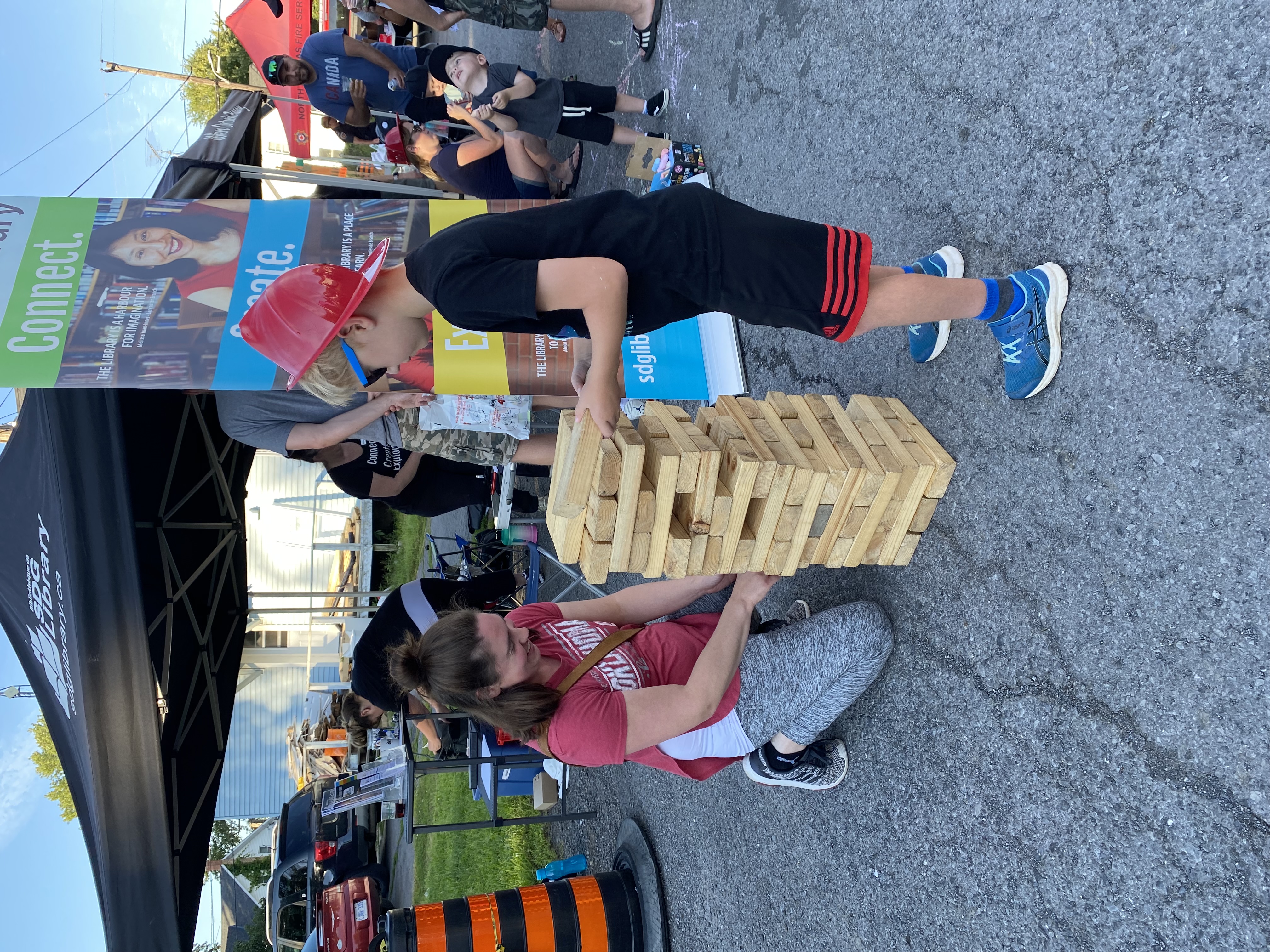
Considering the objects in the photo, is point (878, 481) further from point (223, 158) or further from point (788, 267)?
point (223, 158)

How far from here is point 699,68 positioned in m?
4.82

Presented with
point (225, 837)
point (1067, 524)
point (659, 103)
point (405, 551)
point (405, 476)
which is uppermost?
point (659, 103)

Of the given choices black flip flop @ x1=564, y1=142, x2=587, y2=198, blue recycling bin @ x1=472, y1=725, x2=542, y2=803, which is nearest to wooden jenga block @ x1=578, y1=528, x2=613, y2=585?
blue recycling bin @ x1=472, y1=725, x2=542, y2=803

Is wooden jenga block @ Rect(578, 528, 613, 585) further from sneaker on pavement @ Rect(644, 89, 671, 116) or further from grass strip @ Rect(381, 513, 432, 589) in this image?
grass strip @ Rect(381, 513, 432, 589)

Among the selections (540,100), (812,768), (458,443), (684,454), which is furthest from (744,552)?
(540,100)

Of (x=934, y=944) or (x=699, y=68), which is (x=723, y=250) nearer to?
(x=934, y=944)

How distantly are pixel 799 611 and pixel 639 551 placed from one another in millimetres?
1160

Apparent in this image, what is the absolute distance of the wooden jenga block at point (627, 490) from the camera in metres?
2.15

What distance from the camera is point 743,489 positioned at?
2.32 m

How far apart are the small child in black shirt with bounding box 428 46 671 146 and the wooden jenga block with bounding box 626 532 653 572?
3.56 m

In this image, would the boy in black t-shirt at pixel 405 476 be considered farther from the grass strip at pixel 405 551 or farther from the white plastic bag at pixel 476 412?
the grass strip at pixel 405 551

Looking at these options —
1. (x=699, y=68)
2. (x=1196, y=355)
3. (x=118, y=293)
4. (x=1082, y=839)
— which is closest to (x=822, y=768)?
(x=1082, y=839)

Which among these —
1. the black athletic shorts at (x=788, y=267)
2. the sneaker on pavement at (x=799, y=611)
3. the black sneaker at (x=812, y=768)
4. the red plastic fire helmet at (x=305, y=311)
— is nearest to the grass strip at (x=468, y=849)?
the black sneaker at (x=812, y=768)

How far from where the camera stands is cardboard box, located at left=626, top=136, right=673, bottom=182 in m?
4.73
